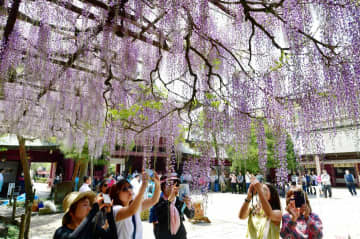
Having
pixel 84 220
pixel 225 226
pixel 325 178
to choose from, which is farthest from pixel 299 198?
pixel 325 178

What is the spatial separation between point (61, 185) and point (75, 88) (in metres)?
6.50

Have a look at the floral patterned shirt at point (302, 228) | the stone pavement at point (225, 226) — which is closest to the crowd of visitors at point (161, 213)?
the floral patterned shirt at point (302, 228)

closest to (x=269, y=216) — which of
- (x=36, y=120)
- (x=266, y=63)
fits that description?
(x=266, y=63)

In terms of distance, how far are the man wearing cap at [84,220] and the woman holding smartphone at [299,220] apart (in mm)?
1655

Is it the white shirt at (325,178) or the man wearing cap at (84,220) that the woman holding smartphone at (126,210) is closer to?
the man wearing cap at (84,220)

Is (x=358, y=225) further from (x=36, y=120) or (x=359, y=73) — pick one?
(x=36, y=120)

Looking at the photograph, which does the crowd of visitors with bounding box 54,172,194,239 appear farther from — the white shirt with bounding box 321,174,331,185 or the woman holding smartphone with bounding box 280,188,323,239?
the white shirt with bounding box 321,174,331,185

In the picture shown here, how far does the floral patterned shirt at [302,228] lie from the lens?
2.10 m

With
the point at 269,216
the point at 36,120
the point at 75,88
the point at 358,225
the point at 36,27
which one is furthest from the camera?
the point at 36,120

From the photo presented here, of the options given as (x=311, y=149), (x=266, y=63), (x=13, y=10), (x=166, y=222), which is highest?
(x=13, y=10)

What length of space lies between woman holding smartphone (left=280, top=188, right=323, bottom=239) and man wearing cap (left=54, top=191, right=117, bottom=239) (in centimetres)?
166

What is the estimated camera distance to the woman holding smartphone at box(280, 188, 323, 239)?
2.11 metres

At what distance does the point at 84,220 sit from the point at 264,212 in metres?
1.66

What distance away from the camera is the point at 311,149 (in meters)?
2.62
